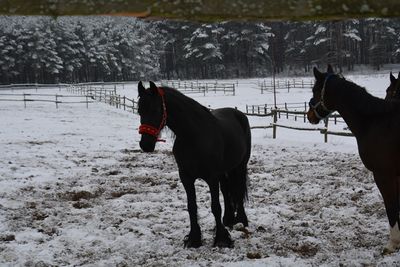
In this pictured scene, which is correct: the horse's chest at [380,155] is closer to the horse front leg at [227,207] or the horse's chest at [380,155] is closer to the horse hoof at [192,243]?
the horse front leg at [227,207]

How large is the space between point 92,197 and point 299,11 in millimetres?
5049

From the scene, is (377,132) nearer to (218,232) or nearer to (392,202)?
(392,202)

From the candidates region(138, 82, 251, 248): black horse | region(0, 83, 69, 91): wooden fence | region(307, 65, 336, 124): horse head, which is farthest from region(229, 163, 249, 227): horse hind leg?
region(0, 83, 69, 91): wooden fence

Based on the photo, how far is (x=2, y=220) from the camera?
4.99 metres

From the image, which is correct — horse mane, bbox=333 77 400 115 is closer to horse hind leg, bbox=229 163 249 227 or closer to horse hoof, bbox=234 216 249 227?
horse hind leg, bbox=229 163 249 227

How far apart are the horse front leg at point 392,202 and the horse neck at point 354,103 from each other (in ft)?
1.78

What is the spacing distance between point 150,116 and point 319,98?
189cm

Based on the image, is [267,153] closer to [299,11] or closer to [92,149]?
[92,149]

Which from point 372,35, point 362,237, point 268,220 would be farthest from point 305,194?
point 372,35

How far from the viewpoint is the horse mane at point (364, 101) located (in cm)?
391

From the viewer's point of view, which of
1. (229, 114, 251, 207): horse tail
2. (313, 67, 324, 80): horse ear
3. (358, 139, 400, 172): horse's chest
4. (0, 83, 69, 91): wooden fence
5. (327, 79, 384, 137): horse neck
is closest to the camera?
(358, 139, 400, 172): horse's chest

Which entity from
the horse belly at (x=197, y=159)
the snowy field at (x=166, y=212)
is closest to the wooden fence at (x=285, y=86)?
the snowy field at (x=166, y=212)

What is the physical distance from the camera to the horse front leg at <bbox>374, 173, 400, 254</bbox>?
12.4 feet

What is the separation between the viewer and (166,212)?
527 centimetres
